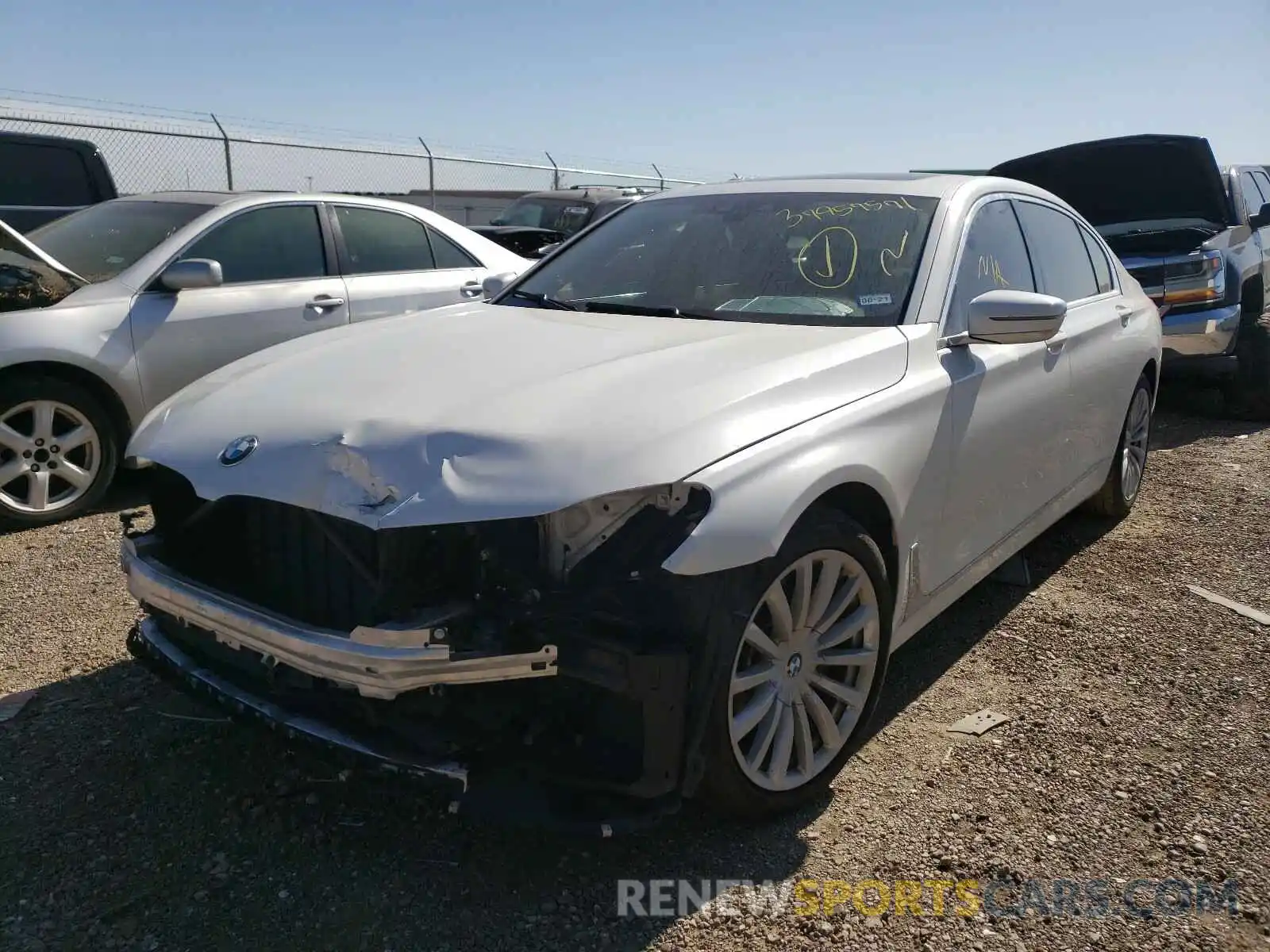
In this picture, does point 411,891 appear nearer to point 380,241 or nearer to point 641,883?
point 641,883

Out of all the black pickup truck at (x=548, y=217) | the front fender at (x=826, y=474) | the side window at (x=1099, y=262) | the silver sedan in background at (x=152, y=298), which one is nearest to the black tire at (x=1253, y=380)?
the side window at (x=1099, y=262)

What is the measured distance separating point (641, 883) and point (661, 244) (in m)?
2.32

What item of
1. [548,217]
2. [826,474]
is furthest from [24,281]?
[548,217]

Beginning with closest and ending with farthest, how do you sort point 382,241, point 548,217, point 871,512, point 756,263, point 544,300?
point 871,512
point 756,263
point 544,300
point 382,241
point 548,217

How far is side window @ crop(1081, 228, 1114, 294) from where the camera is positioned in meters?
4.88

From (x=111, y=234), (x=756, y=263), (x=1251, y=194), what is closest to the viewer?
(x=756, y=263)

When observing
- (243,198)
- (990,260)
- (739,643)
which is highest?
(243,198)

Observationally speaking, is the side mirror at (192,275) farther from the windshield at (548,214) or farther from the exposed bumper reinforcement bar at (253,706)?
the windshield at (548,214)

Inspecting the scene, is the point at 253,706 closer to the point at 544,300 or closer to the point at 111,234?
the point at 544,300

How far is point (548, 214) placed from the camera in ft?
43.2

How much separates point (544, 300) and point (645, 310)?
50 centimetres

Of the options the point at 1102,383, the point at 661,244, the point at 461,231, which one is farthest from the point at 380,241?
the point at 1102,383

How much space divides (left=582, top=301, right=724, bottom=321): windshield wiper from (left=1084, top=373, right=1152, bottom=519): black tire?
259 centimetres

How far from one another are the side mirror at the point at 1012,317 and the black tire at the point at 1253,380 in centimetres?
553
